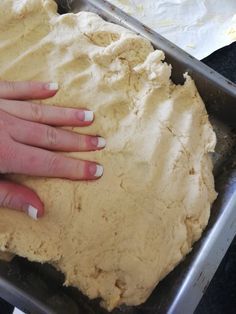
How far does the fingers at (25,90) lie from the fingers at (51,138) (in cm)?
8

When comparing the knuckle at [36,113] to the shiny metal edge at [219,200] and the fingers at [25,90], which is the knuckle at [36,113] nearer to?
the fingers at [25,90]

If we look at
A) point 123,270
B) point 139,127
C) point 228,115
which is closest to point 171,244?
point 123,270

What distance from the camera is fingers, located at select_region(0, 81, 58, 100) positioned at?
2.68 feet

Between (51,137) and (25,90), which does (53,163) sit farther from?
(25,90)

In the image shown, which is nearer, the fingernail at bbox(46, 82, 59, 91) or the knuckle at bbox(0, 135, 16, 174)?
the knuckle at bbox(0, 135, 16, 174)

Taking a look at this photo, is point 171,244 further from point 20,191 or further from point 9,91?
point 9,91

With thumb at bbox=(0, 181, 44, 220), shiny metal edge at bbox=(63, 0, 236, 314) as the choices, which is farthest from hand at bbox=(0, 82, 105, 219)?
shiny metal edge at bbox=(63, 0, 236, 314)

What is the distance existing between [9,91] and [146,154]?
314 mm

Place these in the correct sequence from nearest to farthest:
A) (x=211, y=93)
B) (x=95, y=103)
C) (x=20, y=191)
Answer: (x=20, y=191)
(x=95, y=103)
(x=211, y=93)

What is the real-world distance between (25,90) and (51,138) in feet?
0.43

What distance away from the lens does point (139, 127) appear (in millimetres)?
835

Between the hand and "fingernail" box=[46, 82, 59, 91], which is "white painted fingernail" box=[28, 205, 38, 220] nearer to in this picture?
the hand

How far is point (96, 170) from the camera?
771 mm

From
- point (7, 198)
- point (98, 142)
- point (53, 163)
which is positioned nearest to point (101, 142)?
point (98, 142)
